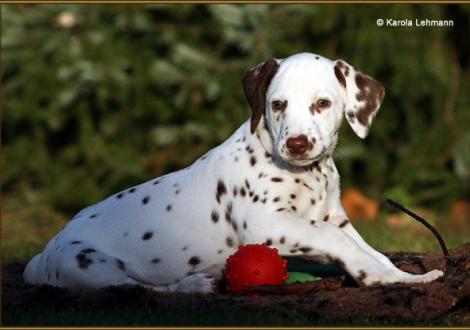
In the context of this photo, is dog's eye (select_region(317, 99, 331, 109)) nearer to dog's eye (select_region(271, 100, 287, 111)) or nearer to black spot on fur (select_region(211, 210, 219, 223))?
dog's eye (select_region(271, 100, 287, 111))

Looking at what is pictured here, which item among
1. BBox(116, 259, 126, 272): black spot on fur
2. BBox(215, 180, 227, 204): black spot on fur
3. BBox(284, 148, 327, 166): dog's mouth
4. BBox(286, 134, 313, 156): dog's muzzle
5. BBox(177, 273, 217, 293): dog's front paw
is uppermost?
BBox(286, 134, 313, 156): dog's muzzle

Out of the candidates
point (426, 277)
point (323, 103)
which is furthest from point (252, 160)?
point (426, 277)

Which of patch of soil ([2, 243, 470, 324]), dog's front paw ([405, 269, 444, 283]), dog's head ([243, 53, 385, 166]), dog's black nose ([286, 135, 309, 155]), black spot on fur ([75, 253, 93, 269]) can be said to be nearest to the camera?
patch of soil ([2, 243, 470, 324])

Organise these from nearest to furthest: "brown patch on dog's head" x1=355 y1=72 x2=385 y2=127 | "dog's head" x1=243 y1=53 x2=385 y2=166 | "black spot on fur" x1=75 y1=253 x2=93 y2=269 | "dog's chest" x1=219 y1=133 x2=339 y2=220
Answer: "dog's head" x1=243 y1=53 x2=385 y2=166 → "dog's chest" x1=219 y1=133 x2=339 y2=220 → "black spot on fur" x1=75 y1=253 x2=93 y2=269 → "brown patch on dog's head" x1=355 y1=72 x2=385 y2=127

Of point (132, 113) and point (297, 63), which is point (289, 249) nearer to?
point (297, 63)

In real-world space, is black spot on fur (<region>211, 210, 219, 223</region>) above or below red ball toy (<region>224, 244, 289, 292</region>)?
above

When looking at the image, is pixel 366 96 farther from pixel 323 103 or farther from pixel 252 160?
pixel 252 160

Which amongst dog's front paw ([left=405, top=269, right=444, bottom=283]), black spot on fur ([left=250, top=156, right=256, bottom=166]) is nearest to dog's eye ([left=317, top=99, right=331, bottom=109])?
black spot on fur ([left=250, top=156, right=256, bottom=166])

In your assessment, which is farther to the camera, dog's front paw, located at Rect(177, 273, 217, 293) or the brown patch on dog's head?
the brown patch on dog's head

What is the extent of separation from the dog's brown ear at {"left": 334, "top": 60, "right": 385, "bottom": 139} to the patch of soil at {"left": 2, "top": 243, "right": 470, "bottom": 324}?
1.11 m

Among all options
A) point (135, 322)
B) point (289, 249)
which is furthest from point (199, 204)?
point (135, 322)

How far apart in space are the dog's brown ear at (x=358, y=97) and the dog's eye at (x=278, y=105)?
51cm

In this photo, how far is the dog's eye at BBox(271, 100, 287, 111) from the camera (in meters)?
6.34

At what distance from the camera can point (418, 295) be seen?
18.1 feet
